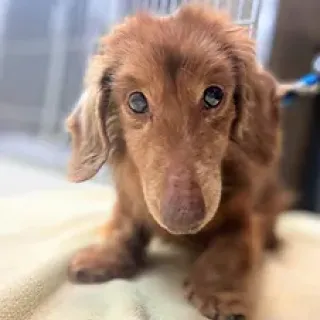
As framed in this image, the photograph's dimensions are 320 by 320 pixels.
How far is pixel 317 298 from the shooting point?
1.02 meters

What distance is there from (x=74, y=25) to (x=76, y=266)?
1.17 m

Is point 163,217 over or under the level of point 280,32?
under

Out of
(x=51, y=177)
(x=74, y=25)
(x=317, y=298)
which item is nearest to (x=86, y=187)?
(x=51, y=177)

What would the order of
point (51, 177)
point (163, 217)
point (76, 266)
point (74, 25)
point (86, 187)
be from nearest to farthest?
point (163, 217)
point (76, 266)
point (86, 187)
point (51, 177)
point (74, 25)

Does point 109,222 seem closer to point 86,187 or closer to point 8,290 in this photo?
point 8,290

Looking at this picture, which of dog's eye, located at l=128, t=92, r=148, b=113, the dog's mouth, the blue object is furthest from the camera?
the blue object

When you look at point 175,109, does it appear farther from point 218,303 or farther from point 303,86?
point 303,86

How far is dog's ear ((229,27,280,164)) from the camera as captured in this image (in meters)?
1.01

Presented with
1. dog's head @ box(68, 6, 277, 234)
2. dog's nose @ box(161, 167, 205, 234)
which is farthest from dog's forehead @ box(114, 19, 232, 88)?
dog's nose @ box(161, 167, 205, 234)

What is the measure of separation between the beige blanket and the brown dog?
1.4 inches

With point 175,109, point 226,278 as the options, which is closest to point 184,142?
point 175,109

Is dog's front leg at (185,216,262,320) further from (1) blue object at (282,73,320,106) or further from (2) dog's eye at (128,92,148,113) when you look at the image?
(1) blue object at (282,73,320,106)

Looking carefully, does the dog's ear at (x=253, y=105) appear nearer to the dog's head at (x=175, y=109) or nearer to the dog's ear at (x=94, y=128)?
the dog's head at (x=175, y=109)

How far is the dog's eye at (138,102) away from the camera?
3.04 feet
